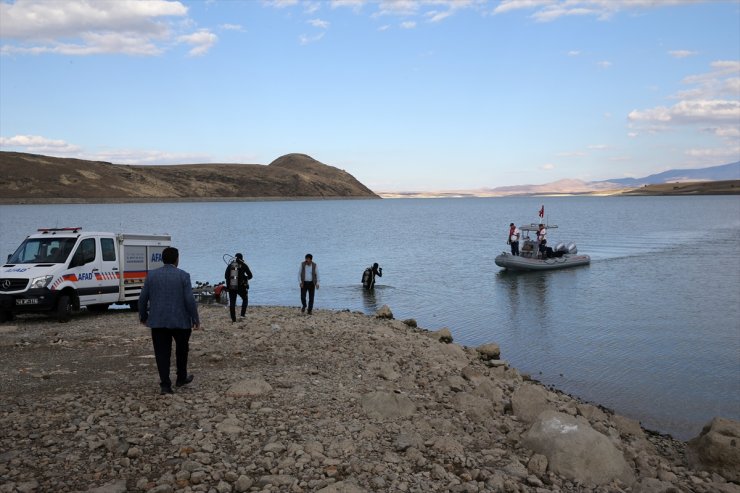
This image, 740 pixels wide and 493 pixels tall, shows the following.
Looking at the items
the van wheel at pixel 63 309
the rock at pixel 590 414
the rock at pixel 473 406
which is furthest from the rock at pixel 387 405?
the van wheel at pixel 63 309

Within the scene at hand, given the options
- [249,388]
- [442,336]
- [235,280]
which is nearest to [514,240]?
[442,336]

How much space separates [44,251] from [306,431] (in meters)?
12.5

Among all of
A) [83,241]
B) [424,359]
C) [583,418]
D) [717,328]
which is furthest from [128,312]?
[717,328]

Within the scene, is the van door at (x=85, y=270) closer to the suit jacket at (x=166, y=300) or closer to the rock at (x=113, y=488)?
the suit jacket at (x=166, y=300)

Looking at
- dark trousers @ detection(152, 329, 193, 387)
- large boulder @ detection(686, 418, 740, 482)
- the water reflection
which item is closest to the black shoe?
dark trousers @ detection(152, 329, 193, 387)

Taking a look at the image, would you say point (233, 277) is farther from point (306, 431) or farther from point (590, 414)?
point (590, 414)

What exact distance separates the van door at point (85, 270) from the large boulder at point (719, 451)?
15010 millimetres

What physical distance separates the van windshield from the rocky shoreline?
4.57 meters

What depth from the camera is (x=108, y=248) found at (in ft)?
59.9

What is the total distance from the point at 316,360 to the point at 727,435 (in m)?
7.11

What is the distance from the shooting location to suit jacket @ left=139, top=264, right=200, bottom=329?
886 cm

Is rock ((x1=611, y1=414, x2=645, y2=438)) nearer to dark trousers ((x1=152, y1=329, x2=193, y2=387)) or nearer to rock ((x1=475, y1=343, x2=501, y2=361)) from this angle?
rock ((x1=475, y1=343, x2=501, y2=361))

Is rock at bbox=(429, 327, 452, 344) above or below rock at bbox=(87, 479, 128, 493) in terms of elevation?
below

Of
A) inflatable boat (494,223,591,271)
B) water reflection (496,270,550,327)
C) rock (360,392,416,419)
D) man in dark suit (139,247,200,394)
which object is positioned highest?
man in dark suit (139,247,200,394)
